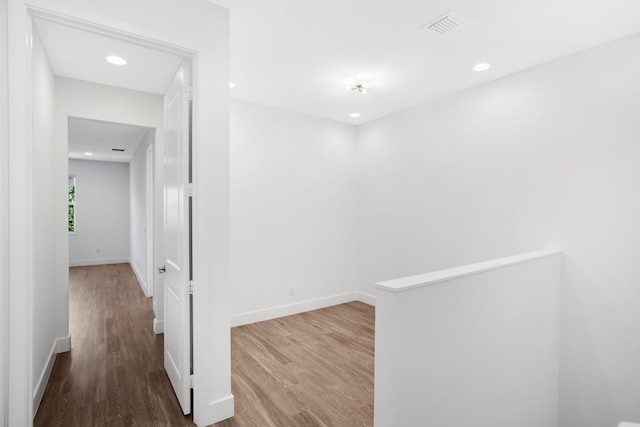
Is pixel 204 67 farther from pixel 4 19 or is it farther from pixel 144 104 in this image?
pixel 144 104

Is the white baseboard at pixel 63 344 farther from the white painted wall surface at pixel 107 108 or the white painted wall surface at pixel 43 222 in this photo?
the white painted wall surface at pixel 107 108

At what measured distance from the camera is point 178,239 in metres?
2.24

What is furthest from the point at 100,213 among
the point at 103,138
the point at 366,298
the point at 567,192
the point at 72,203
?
the point at 567,192

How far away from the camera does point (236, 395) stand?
7.86ft

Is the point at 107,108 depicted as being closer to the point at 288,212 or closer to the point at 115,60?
the point at 115,60

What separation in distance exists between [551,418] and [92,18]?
4176 millimetres

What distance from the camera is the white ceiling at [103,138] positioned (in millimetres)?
4134

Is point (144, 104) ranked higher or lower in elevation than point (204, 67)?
higher

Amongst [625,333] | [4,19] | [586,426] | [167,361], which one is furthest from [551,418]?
[4,19]

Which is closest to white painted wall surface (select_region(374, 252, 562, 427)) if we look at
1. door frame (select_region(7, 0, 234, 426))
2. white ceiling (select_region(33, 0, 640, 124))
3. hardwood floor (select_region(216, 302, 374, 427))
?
hardwood floor (select_region(216, 302, 374, 427))

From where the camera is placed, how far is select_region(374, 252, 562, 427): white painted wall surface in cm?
135

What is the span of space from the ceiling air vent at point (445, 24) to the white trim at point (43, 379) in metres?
3.78

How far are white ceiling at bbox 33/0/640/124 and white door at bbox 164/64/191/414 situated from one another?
642 millimetres

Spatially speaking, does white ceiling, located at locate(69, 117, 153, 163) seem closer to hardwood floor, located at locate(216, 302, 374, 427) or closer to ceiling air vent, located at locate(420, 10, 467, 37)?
hardwood floor, located at locate(216, 302, 374, 427)
